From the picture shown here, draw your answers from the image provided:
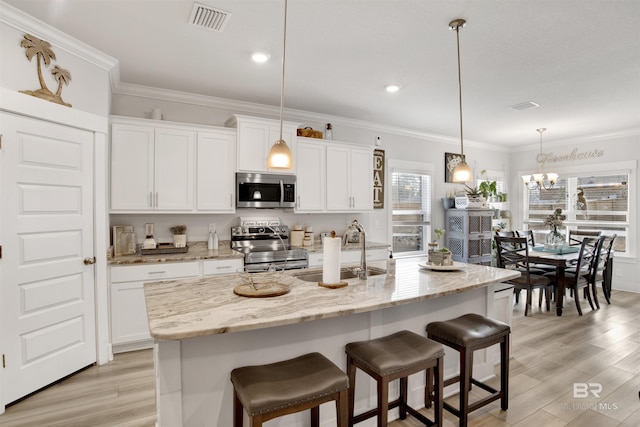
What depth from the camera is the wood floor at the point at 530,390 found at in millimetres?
2256

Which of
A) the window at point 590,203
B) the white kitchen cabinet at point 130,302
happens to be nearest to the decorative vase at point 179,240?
the white kitchen cabinet at point 130,302

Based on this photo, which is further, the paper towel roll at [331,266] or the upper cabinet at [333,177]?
the upper cabinet at [333,177]

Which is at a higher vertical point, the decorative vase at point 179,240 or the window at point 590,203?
the window at point 590,203

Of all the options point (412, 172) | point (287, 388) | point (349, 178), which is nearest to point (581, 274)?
point (412, 172)

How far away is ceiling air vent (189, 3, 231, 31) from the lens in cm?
233

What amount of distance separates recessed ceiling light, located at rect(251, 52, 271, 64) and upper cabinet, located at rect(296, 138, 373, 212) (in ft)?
4.43

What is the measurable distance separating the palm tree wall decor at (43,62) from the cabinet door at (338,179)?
286 centimetres

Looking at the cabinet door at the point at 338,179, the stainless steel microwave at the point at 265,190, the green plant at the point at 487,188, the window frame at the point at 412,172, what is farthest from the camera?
the green plant at the point at 487,188

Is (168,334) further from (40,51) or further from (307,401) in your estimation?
(40,51)

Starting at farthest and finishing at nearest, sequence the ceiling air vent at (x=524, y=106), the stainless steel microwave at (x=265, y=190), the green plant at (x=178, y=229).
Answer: the ceiling air vent at (x=524, y=106)
the stainless steel microwave at (x=265, y=190)
the green plant at (x=178, y=229)

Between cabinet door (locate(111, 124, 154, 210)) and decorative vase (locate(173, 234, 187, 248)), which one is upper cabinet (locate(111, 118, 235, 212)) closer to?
cabinet door (locate(111, 124, 154, 210))

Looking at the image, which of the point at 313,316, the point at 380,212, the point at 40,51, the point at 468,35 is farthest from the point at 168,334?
the point at 380,212

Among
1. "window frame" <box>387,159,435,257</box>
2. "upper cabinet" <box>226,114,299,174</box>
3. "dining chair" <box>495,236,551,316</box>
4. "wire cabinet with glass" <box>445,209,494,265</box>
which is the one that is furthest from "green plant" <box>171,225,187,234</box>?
"wire cabinet with glass" <box>445,209,494,265</box>

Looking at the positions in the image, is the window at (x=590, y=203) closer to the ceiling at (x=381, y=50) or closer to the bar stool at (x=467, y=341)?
the ceiling at (x=381, y=50)
